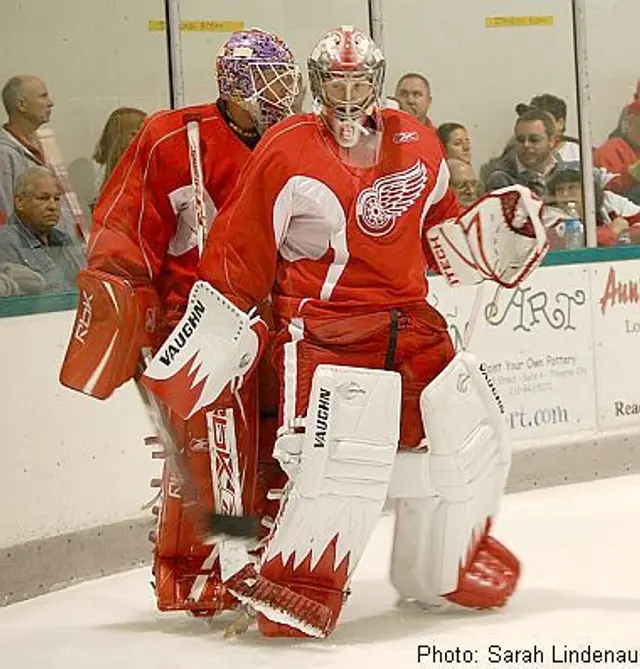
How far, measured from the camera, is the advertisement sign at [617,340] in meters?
6.63

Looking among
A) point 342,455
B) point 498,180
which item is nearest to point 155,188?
point 342,455

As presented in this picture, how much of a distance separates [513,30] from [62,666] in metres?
3.38

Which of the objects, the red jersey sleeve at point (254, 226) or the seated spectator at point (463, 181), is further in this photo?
the seated spectator at point (463, 181)

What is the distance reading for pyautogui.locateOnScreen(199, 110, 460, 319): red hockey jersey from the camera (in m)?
4.05

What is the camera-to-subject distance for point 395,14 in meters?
6.43

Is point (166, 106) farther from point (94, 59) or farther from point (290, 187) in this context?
point (290, 187)

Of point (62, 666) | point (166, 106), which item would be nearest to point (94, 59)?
point (166, 106)

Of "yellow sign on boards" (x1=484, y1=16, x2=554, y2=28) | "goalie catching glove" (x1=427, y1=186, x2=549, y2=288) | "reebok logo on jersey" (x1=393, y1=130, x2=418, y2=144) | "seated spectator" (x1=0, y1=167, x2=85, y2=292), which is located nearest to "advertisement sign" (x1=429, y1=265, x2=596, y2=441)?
"yellow sign on boards" (x1=484, y1=16, x2=554, y2=28)

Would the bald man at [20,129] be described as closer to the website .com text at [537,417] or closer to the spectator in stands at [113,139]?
the spectator in stands at [113,139]

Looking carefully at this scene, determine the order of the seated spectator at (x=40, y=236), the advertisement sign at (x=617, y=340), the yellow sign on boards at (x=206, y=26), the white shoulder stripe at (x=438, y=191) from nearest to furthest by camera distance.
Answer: the white shoulder stripe at (x=438, y=191)
the seated spectator at (x=40, y=236)
the yellow sign on boards at (x=206, y=26)
the advertisement sign at (x=617, y=340)

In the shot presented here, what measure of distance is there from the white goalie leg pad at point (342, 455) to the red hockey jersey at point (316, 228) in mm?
186

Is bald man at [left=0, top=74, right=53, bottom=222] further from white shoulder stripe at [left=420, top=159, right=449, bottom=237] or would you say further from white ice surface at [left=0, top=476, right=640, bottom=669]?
white shoulder stripe at [left=420, top=159, right=449, bottom=237]

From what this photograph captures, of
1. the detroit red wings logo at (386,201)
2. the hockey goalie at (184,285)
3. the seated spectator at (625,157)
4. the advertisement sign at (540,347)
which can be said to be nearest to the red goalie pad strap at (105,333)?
the hockey goalie at (184,285)

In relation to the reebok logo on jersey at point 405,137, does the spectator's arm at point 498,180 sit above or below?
below
